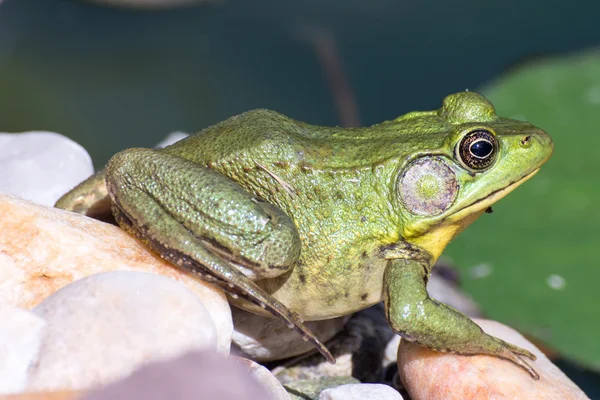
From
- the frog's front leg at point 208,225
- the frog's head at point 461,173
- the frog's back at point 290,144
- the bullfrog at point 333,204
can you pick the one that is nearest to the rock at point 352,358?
the bullfrog at point 333,204

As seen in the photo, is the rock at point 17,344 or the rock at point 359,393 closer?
the rock at point 17,344

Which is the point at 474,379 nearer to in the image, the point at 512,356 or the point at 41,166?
the point at 512,356

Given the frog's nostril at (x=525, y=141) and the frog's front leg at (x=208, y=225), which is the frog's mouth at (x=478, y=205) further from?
the frog's front leg at (x=208, y=225)

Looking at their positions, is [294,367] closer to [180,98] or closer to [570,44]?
[180,98]

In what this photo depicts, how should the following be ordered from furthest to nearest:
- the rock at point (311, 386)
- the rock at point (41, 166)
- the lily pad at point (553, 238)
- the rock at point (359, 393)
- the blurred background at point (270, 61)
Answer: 1. the blurred background at point (270, 61)
2. the lily pad at point (553, 238)
3. the rock at point (41, 166)
4. the rock at point (311, 386)
5. the rock at point (359, 393)

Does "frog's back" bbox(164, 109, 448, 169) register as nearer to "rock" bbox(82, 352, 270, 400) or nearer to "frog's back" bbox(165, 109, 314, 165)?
"frog's back" bbox(165, 109, 314, 165)

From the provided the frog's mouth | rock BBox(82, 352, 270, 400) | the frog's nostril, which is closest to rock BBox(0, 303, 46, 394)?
rock BBox(82, 352, 270, 400)

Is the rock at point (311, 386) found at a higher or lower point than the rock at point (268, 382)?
lower

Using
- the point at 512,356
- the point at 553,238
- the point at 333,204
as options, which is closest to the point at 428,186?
the point at 333,204
